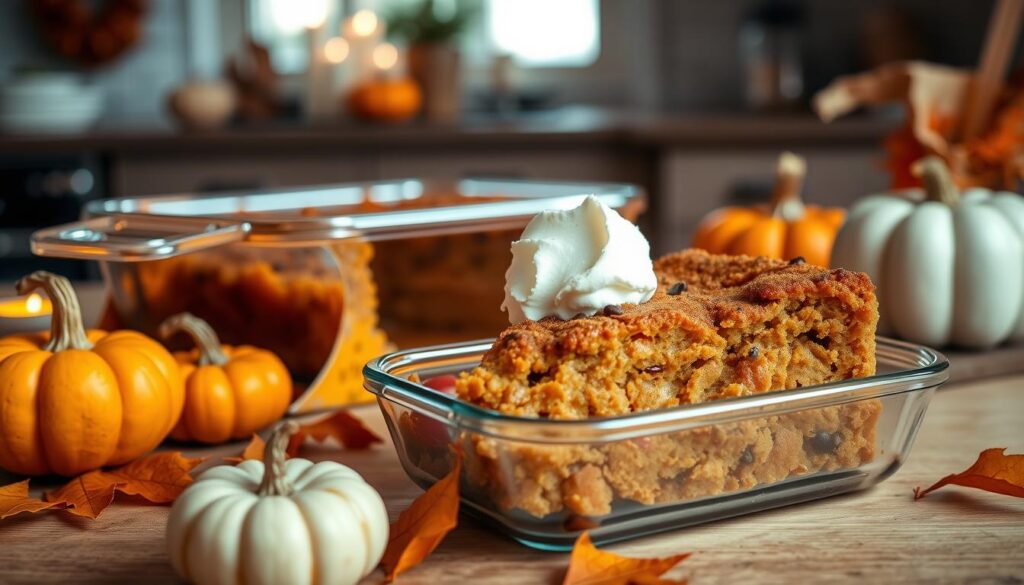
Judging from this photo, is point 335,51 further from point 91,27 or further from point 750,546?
point 750,546

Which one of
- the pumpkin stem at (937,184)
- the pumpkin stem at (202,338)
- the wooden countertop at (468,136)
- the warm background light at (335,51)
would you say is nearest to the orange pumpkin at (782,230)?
the pumpkin stem at (937,184)

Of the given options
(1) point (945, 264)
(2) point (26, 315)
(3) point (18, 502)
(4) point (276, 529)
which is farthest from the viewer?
(1) point (945, 264)

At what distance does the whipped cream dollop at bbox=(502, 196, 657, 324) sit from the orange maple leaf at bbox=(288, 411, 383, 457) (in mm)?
235

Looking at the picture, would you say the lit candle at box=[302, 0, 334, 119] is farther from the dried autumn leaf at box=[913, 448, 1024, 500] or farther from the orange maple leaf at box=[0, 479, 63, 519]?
the dried autumn leaf at box=[913, 448, 1024, 500]

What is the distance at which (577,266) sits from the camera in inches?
35.5

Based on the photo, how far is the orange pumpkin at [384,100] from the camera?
11.3 feet

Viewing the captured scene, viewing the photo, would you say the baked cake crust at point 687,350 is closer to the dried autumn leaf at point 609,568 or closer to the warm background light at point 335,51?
the dried autumn leaf at point 609,568

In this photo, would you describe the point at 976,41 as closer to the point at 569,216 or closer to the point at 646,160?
the point at 646,160

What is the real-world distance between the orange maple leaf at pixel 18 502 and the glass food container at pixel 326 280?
27 centimetres

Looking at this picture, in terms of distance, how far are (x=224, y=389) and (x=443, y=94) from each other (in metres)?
2.63

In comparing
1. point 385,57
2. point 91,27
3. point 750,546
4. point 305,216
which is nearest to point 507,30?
point 385,57

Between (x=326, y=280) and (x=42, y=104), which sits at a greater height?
(x=42, y=104)

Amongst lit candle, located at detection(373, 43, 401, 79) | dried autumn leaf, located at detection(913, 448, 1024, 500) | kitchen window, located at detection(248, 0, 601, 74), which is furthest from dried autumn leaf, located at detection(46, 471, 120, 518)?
kitchen window, located at detection(248, 0, 601, 74)

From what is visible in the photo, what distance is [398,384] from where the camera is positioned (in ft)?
2.74
